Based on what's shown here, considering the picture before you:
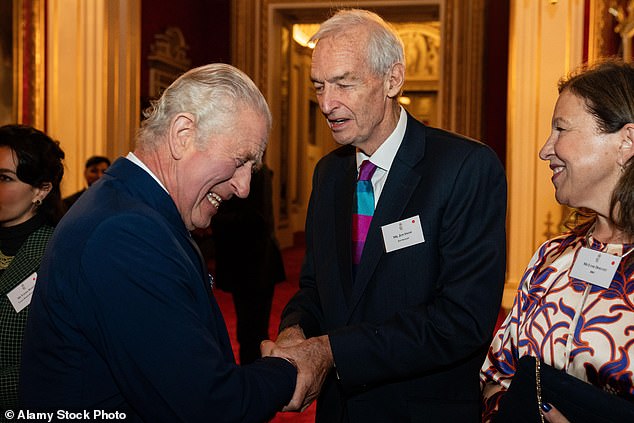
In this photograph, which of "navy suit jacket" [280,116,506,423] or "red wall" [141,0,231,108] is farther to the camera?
"red wall" [141,0,231,108]

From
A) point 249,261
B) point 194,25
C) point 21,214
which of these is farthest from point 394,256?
point 194,25

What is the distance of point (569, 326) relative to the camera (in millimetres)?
1625

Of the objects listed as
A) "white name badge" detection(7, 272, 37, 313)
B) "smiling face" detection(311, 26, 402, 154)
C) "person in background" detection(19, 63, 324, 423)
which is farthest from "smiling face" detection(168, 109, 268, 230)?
"white name badge" detection(7, 272, 37, 313)

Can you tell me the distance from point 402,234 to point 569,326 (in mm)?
483

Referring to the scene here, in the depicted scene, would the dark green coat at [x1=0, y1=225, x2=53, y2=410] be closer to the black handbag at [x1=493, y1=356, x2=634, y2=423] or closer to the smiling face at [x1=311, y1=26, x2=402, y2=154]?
the smiling face at [x1=311, y1=26, x2=402, y2=154]

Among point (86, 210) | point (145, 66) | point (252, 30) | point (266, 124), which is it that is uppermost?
point (252, 30)

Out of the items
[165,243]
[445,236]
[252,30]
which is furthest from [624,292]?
[252,30]

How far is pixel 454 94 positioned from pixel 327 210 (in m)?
7.58

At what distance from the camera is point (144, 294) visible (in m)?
1.30

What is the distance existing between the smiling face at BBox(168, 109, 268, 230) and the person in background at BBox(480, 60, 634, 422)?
0.79 metres

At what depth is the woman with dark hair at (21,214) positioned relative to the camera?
2270mm

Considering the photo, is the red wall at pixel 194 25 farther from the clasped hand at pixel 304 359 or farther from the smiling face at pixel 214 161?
the smiling face at pixel 214 161

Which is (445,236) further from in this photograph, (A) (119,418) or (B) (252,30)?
(B) (252,30)

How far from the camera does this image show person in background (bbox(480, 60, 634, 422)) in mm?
1562
